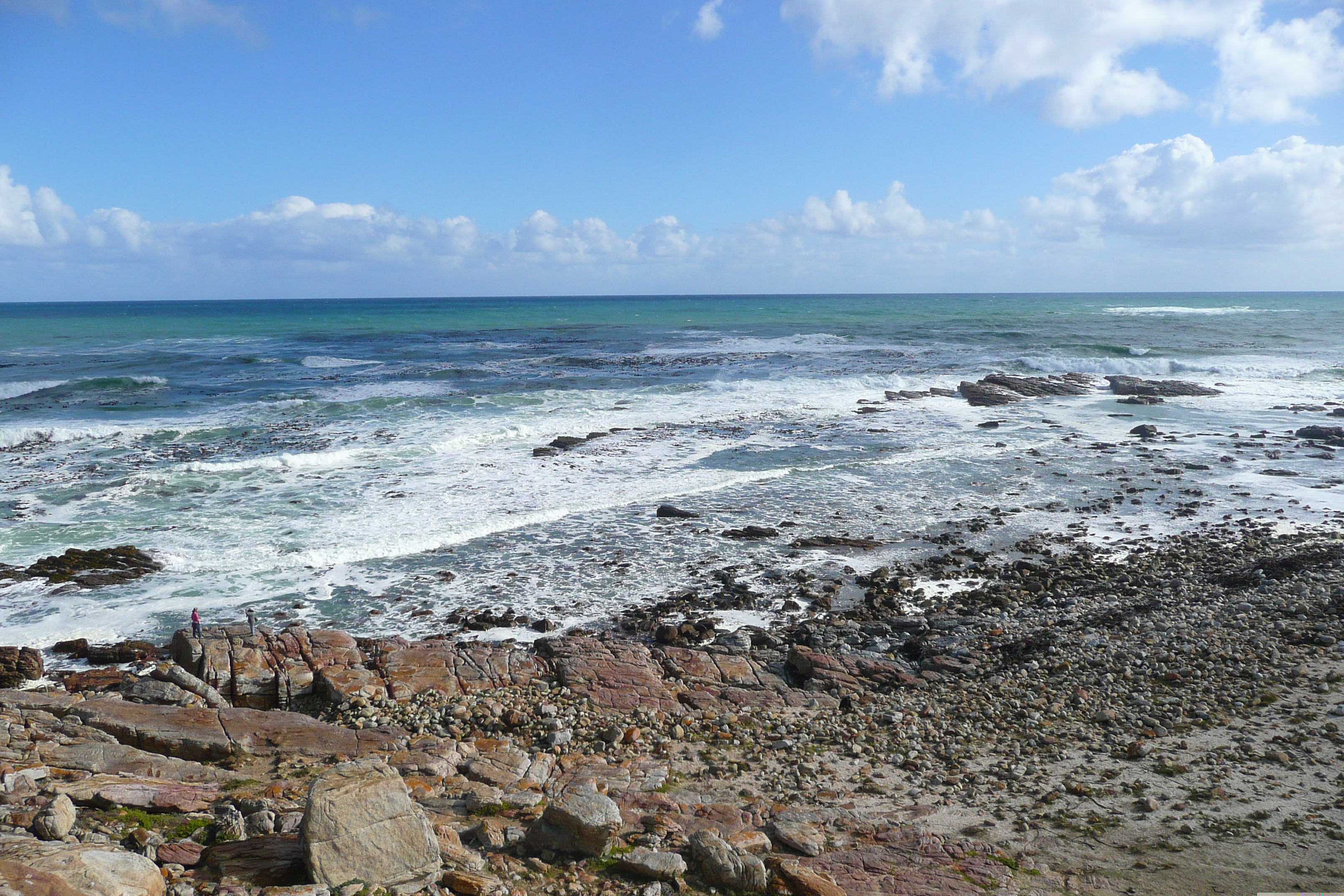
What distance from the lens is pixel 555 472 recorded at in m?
22.3

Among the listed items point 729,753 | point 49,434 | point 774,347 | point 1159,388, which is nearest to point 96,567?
point 729,753

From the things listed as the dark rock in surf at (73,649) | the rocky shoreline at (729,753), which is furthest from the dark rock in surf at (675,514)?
the dark rock in surf at (73,649)

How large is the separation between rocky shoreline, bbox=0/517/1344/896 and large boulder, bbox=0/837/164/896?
0.07ft

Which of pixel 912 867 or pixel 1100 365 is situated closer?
pixel 912 867

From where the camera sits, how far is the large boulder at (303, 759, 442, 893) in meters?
5.18

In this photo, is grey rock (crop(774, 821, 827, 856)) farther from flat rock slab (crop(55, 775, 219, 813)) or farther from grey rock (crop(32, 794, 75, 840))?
grey rock (crop(32, 794, 75, 840))

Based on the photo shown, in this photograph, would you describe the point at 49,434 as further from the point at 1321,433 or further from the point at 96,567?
the point at 1321,433

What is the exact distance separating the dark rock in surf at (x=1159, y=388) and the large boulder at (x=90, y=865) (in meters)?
40.6

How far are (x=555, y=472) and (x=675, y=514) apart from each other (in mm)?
5470

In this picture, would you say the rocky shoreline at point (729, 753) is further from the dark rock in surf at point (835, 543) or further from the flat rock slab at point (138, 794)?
the dark rock in surf at point (835, 543)

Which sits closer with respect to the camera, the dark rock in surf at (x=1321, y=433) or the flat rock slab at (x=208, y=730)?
the flat rock slab at (x=208, y=730)

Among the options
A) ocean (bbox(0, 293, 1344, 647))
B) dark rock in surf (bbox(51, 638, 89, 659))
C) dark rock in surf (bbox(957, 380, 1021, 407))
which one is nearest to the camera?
dark rock in surf (bbox(51, 638, 89, 659))

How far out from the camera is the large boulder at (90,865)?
14.9 feet

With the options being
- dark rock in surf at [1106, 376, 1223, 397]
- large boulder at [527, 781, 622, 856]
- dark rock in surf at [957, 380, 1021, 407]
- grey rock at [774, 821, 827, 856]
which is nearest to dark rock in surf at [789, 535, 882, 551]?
grey rock at [774, 821, 827, 856]
